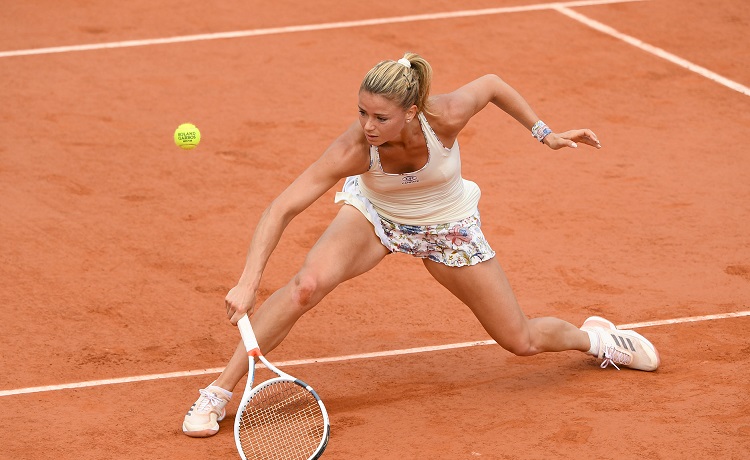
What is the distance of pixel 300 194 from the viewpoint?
549 cm

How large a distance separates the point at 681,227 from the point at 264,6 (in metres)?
6.26

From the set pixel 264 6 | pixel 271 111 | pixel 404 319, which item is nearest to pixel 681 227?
pixel 404 319

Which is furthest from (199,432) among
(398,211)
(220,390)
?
(398,211)

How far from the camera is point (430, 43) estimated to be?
39.4ft

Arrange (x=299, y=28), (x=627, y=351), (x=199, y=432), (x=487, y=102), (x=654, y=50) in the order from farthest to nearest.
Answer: (x=299, y=28), (x=654, y=50), (x=627, y=351), (x=487, y=102), (x=199, y=432)

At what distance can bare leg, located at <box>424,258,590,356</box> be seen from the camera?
5.93 meters

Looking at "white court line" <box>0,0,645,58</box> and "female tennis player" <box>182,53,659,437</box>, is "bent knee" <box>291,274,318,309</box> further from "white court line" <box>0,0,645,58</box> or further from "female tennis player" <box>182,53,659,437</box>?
"white court line" <box>0,0,645,58</box>

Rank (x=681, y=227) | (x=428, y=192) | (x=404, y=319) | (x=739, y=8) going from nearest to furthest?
(x=428, y=192), (x=404, y=319), (x=681, y=227), (x=739, y=8)

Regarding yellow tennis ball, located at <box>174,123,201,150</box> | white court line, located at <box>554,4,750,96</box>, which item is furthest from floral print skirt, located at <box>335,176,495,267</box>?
white court line, located at <box>554,4,750,96</box>

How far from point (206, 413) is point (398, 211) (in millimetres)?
1366

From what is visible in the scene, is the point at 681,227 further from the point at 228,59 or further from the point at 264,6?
the point at 264,6

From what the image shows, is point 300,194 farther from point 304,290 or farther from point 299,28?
point 299,28

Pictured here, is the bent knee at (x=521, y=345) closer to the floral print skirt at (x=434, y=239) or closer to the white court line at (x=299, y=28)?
the floral print skirt at (x=434, y=239)

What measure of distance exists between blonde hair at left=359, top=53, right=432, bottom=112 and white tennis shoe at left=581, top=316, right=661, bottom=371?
1.75 metres
